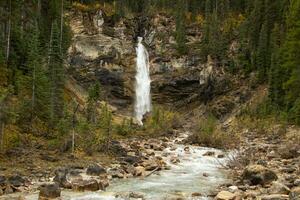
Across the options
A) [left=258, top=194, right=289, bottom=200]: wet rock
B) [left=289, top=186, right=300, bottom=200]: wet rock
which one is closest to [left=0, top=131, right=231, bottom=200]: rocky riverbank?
[left=258, top=194, right=289, bottom=200]: wet rock

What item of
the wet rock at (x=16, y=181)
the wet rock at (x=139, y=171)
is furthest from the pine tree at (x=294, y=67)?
the wet rock at (x=16, y=181)

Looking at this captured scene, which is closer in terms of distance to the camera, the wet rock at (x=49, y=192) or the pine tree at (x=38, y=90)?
the wet rock at (x=49, y=192)

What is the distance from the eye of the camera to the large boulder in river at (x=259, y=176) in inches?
873

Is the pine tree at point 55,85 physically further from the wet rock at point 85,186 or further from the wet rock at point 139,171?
the wet rock at point 85,186

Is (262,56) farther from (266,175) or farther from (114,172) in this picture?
(266,175)

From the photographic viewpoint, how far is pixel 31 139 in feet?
102

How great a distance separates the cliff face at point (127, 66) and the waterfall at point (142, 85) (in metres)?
0.86

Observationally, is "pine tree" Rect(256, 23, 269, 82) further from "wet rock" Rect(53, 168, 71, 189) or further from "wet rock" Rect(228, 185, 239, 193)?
"wet rock" Rect(53, 168, 71, 189)

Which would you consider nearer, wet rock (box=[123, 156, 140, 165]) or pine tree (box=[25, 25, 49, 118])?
wet rock (box=[123, 156, 140, 165])

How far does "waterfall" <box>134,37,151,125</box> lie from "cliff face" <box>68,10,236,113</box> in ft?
2.82

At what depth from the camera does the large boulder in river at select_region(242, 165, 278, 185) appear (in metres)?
22.2

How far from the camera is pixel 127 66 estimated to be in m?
74.2

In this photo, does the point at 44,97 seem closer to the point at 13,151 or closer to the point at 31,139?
the point at 31,139

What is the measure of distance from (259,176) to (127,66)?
175ft
